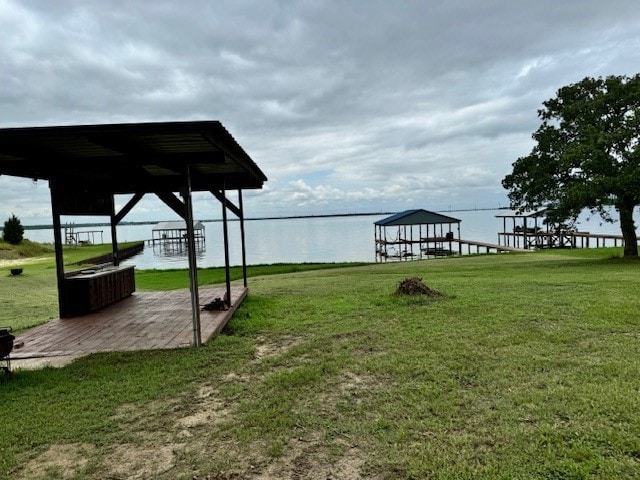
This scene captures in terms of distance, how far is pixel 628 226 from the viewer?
49.1 feet

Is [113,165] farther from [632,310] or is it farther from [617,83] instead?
[617,83]

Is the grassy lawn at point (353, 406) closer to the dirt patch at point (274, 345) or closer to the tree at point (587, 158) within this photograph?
the dirt patch at point (274, 345)

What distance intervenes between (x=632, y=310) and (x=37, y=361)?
7.63m

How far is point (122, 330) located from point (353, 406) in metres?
3.96

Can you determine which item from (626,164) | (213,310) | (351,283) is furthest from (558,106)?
(213,310)

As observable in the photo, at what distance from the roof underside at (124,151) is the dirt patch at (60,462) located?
275cm

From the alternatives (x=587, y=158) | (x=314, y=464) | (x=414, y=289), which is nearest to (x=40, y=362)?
(x=314, y=464)

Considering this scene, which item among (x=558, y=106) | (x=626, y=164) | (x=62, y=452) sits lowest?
(x=62, y=452)

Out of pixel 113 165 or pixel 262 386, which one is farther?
pixel 113 165

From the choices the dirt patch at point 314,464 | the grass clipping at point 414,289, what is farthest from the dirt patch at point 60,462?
the grass clipping at point 414,289

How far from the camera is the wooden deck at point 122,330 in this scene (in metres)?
5.04

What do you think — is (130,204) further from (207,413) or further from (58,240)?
(207,413)

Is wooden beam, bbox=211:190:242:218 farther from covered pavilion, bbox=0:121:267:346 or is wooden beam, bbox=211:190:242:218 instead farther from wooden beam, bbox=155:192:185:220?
wooden beam, bbox=155:192:185:220

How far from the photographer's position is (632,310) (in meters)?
5.97
